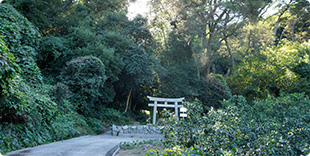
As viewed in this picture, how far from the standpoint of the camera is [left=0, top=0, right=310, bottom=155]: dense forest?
20.9 feet

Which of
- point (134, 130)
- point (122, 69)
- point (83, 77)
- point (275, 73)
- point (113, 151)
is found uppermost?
point (122, 69)

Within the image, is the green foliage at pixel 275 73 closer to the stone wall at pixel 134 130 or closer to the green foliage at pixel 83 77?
the stone wall at pixel 134 130

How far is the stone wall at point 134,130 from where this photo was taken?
10852 millimetres

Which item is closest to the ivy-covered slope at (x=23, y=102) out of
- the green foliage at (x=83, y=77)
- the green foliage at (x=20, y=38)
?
the green foliage at (x=20, y=38)

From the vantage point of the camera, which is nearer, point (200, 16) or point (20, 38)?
point (20, 38)

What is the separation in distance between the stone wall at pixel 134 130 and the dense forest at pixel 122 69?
0.93 meters

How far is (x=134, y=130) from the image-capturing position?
11094 millimetres

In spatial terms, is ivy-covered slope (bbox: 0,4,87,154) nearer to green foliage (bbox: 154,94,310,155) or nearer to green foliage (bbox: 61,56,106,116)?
green foliage (bbox: 61,56,106,116)

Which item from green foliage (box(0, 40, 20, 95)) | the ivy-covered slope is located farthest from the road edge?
green foliage (box(0, 40, 20, 95))

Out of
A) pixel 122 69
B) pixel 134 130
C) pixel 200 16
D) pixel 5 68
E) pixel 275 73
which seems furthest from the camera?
pixel 200 16

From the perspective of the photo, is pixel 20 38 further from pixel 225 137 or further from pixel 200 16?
pixel 200 16

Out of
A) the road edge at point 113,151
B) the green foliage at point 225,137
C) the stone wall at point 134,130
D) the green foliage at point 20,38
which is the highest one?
the green foliage at point 20,38

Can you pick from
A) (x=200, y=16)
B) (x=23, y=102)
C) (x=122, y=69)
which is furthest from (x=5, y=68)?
(x=200, y=16)

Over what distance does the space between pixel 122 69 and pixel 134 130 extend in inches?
162
